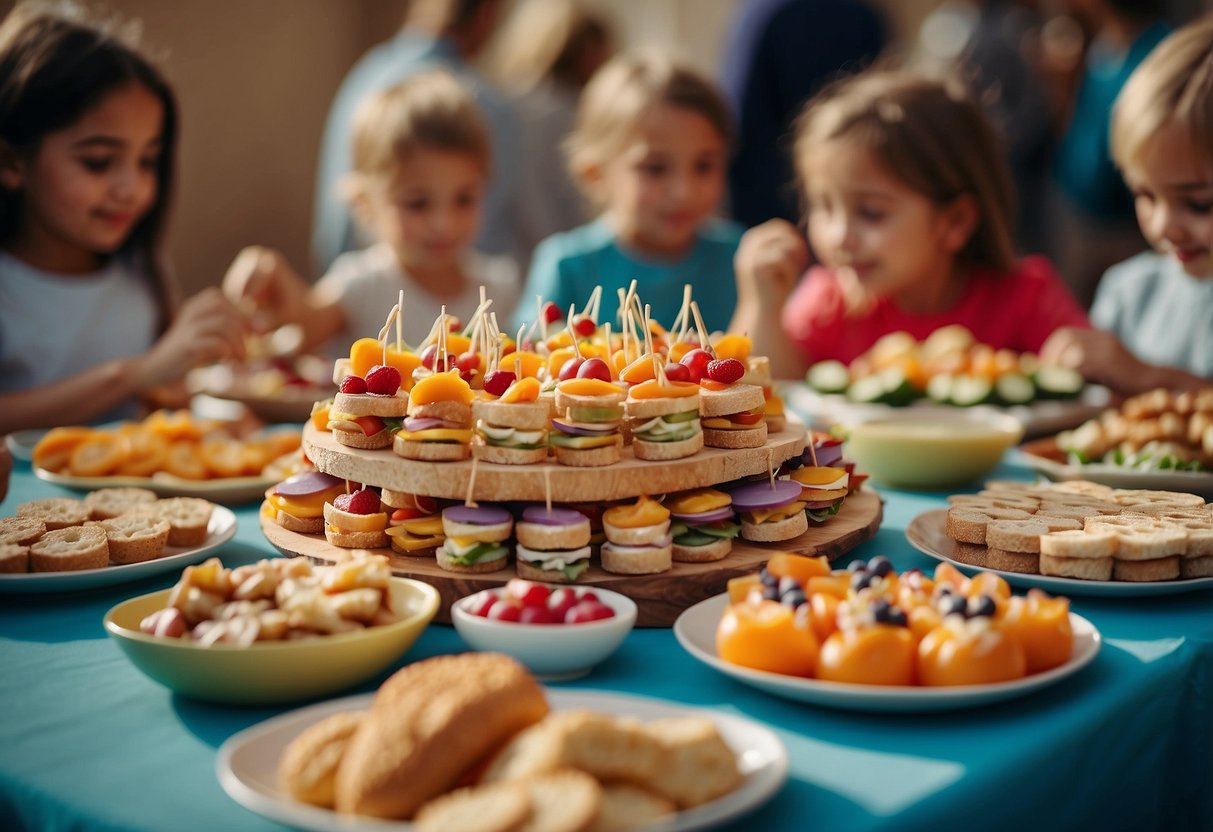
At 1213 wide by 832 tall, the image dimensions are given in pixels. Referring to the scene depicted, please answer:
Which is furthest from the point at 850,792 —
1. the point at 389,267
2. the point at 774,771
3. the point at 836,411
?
the point at 389,267

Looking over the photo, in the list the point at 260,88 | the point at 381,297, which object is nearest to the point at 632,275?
the point at 381,297

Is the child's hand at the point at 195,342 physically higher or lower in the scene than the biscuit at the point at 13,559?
higher

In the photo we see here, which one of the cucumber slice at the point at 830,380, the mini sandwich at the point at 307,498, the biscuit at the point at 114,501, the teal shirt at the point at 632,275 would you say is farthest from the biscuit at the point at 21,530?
the teal shirt at the point at 632,275

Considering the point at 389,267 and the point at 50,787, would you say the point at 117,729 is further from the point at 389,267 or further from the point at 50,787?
the point at 389,267

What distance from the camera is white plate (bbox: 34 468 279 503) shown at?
2.19 meters

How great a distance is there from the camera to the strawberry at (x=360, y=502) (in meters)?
1.66

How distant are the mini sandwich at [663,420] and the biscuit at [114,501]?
0.87 meters

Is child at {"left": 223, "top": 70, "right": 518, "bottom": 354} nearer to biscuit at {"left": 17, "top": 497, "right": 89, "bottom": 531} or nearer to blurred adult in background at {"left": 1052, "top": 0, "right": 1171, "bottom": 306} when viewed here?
biscuit at {"left": 17, "top": 497, "right": 89, "bottom": 531}

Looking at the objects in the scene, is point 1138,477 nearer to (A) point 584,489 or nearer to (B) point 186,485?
(A) point 584,489

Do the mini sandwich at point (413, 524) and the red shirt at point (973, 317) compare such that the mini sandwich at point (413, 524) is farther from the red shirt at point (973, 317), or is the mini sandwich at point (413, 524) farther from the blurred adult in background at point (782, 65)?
the blurred adult in background at point (782, 65)

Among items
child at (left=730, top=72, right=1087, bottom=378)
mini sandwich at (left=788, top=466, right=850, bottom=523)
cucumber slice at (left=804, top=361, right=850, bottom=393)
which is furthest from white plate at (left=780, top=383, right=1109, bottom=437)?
mini sandwich at (left=788, top=466, right=850, bottom=523)

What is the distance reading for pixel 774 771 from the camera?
3.37 feet

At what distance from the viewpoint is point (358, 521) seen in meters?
1.65

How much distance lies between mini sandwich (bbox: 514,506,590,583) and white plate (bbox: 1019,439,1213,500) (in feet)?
3.73
